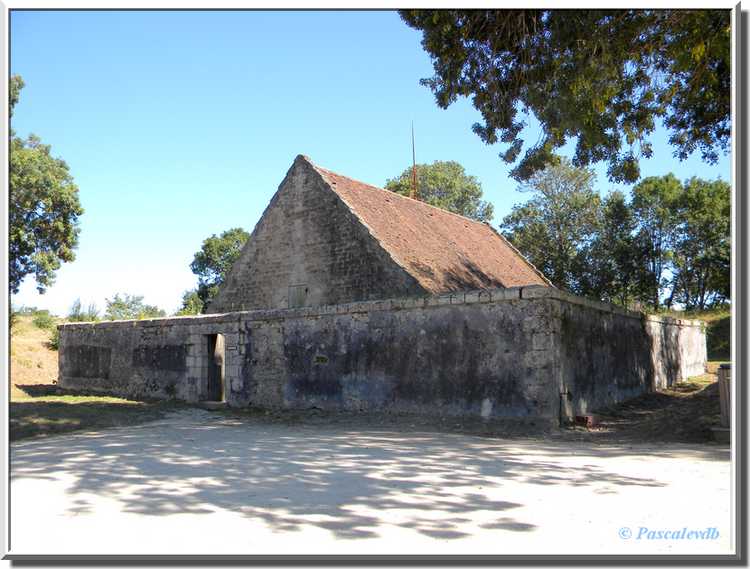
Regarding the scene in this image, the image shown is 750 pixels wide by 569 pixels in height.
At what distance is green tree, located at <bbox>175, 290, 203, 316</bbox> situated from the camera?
116ft

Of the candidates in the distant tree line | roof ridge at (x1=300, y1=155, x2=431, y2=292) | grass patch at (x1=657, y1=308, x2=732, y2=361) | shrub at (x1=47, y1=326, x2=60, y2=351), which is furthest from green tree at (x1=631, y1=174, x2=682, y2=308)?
shrub at (x1=47, y1=326, x2=60, y2=351)

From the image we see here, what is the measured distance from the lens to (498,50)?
361 inches

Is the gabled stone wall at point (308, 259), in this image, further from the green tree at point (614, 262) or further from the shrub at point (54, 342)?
the green tree at point (614, 262)

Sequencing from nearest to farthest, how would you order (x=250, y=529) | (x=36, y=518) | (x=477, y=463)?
1. (x=250, y=529)
2. (x=36, y=518)
3. (x=477, y=463)

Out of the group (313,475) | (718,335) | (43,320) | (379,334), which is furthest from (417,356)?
(43,320)

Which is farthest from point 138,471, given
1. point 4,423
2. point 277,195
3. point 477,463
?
point 277,195

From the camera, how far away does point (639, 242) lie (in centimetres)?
3350

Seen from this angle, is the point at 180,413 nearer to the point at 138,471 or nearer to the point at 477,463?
the point at 138,471

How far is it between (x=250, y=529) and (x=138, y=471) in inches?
106

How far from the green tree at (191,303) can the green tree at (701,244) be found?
29828 millimetres

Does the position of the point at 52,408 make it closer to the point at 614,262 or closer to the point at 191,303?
the point at 191,303

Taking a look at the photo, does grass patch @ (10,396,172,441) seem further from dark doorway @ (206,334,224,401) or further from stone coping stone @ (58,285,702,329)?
stone coping stone @ (58,285,702,329)

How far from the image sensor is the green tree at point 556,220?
118ft

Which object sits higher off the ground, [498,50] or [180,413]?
[498,50]
